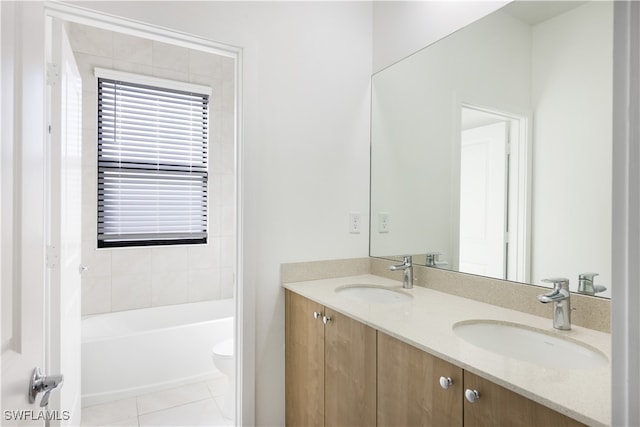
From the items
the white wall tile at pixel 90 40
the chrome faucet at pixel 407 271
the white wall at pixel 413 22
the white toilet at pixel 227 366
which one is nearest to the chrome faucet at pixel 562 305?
the chrome faucet at pixel 407 271

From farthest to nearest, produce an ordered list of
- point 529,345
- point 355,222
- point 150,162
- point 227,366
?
1. point 150,162
2. point 227,366
3. point 355,222
4. point 529,345

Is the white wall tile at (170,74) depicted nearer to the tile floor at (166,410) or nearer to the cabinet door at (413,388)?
the tile floor at (166,410)

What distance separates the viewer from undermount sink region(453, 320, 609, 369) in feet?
3.44

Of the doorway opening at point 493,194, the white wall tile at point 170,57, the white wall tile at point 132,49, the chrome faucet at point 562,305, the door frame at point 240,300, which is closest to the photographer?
the chrome faucet at point 562,305

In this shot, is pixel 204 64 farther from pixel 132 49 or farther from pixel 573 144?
pixel 573 144

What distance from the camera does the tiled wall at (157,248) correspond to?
9.12 feet

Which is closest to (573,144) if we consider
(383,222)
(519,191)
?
(519,191)

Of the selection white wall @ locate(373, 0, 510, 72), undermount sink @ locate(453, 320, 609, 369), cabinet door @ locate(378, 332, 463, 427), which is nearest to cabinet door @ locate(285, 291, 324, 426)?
cabinet door @ locate(378, 332, 463, 427)

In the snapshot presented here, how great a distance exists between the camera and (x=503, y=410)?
33.4 inches

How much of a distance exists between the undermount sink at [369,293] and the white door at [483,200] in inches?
14.7

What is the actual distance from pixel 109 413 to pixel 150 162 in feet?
6.04

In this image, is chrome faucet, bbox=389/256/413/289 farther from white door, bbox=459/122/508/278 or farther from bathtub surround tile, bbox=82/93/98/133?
bathtub surround tile, bbox=82/93/98/133

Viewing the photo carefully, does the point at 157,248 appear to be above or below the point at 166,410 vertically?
above

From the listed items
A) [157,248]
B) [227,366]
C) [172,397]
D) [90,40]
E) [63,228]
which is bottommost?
[172,397]
